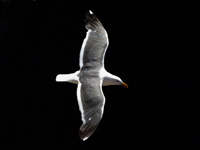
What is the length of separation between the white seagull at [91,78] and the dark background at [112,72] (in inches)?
28.7

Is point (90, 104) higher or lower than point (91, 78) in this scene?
lower

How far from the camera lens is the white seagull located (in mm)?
3973

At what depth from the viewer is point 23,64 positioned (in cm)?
578

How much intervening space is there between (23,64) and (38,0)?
0.75m

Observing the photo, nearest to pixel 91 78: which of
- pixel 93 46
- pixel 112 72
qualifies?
pixel 93 46

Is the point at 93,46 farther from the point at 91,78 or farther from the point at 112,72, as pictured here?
the point at 112,72

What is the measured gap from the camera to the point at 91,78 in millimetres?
4414

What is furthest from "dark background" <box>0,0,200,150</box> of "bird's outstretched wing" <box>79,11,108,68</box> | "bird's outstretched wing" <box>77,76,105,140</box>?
"bird's outstretched wing" <box>77,76,105,140</box>

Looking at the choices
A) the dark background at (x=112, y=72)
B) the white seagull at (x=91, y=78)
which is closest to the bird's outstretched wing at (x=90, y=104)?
the white seagull at (x=91, y=78)

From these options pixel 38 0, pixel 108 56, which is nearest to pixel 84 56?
pixel 108 56

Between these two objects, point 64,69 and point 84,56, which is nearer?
point 84,56

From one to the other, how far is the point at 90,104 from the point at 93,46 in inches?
36.6

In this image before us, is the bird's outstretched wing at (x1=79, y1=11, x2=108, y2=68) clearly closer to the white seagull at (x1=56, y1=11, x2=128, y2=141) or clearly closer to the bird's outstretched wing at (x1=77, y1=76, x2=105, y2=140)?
the white seagull at (x1=56, y1=11, x2=128, y2=141)

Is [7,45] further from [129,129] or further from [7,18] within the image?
[129,129]
